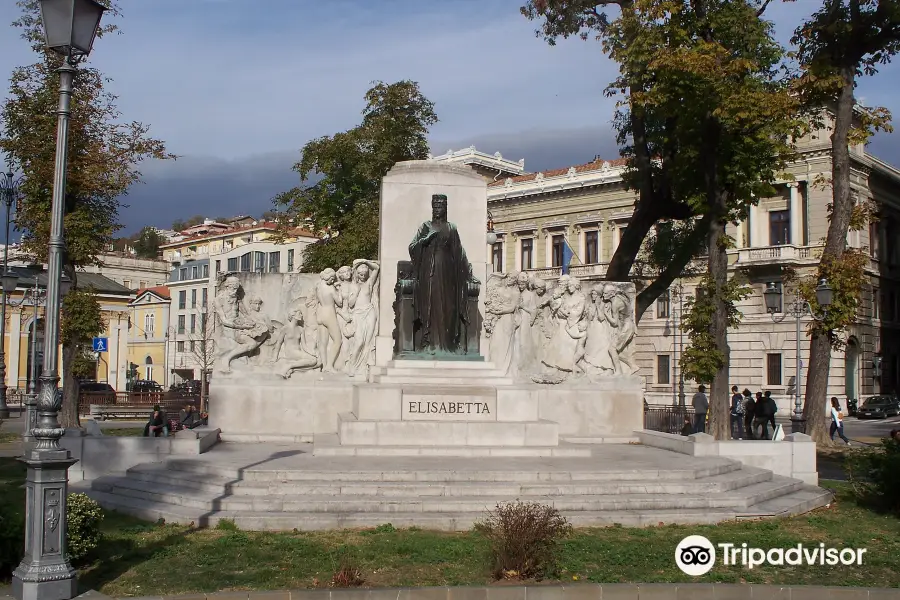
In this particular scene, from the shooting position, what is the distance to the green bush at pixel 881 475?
13.4m

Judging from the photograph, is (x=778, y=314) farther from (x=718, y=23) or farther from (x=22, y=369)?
(x=22, y=369)

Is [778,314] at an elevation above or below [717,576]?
above

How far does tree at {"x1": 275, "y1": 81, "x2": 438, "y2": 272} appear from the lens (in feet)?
117

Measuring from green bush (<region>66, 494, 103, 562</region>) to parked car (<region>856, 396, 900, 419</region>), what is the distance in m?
45.5

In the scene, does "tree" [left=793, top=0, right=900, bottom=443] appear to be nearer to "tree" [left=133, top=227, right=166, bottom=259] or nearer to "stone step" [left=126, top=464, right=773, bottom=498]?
"stone step" [left=126, top=464, right=773, bottom=498]

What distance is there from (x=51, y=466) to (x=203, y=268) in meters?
70.0

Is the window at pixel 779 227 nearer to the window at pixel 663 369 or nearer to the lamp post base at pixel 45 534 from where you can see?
the window at pixel 663 369

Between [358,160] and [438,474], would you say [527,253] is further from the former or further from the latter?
[438,474]

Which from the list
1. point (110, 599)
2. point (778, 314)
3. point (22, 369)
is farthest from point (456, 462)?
point (22, 369)

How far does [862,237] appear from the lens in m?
52.7

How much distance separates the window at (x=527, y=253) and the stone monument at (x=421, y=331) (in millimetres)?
41204

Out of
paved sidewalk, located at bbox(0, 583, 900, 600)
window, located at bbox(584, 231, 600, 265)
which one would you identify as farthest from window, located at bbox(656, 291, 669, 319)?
paved sidewalk, located at bbox(0, 583, 900, 600)

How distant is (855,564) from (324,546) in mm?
6054

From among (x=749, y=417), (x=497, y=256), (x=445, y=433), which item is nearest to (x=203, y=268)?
(x=497, y=256)
